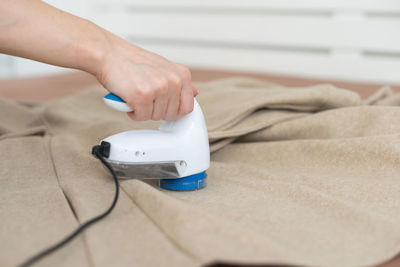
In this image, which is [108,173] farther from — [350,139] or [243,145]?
[350,139]

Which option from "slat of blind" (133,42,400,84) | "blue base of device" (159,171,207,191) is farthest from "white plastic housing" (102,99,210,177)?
"slat of blind" (133,42,400,84)

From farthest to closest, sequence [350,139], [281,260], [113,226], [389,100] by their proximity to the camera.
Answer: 1. [389,100]
2. [350,139]
3. [113,226]
4. [281,260]

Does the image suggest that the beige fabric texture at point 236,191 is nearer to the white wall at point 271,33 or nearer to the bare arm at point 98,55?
the bare arm at point 98,55

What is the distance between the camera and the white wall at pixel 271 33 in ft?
7.32

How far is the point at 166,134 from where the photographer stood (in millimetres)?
792

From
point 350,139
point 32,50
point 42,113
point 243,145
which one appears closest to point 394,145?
point 350,139

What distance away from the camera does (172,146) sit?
2.55 ft

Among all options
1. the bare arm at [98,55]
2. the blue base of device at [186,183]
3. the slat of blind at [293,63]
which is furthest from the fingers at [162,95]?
the slat of blind at [293,63]

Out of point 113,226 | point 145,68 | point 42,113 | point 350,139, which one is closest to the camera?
point 113,226

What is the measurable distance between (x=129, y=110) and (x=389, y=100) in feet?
2.18

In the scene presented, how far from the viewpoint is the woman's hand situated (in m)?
0.73

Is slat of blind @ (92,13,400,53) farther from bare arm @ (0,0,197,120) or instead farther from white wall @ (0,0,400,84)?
bare arm @ (0,0,197,120)

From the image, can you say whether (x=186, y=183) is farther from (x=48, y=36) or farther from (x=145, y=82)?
(x=48, y=36)

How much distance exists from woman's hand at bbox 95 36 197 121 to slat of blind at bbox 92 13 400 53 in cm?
169
